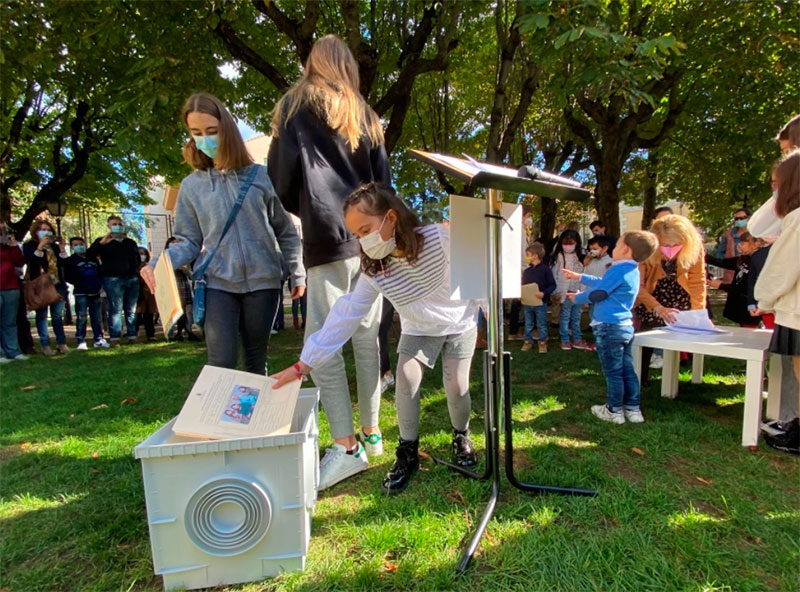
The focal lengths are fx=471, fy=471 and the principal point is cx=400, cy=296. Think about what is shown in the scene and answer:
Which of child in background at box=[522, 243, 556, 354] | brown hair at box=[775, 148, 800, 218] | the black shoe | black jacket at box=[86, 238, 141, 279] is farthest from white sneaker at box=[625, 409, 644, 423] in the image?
black jacket at box=[86, 238, 141, 279]

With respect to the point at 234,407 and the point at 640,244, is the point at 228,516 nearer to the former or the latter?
the point at 234,407

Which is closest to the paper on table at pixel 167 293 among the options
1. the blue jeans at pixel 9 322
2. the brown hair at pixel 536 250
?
the brown hair at pixel 536 250

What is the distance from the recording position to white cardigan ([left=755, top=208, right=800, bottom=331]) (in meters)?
2.62

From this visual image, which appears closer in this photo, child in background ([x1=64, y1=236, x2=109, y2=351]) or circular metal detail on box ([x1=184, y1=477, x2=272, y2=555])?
circular metal detail on box ([x1=184, y1=477, x2=272, y2=555])

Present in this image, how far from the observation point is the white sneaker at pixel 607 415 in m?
3.35

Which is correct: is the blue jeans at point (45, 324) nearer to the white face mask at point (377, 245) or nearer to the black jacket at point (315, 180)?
the black jacket at point (315, 180)

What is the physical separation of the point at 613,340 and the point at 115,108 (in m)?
5.24

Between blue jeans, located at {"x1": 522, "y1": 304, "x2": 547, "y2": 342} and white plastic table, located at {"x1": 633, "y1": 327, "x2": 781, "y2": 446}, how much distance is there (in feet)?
7.22

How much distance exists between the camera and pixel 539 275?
677cm

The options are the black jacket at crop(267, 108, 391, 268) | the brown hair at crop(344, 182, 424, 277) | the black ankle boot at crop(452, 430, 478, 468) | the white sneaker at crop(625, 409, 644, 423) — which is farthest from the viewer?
the white sneaker at crop(625, 409, 644, 423)

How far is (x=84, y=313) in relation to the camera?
24.9 feet

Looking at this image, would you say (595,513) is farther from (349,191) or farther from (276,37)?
(276,37)

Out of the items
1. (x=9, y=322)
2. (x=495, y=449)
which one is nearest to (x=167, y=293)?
(x=495, y=449)

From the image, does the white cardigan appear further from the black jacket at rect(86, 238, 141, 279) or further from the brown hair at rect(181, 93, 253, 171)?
the black jacket at rect(86, 238, 141, 279)
